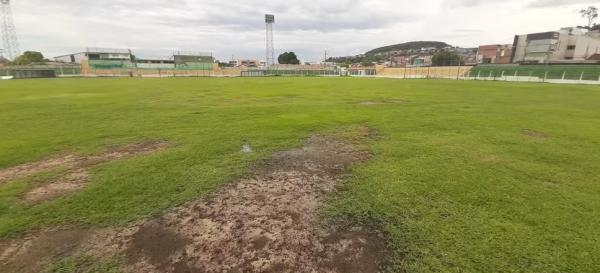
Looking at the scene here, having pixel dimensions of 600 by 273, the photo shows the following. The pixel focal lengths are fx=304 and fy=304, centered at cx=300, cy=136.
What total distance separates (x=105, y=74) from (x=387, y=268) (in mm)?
73730

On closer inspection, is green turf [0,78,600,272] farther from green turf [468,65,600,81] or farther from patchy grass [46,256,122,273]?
green turf [468,65,600,81]

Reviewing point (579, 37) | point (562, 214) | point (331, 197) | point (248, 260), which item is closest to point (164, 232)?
point (248, 260)

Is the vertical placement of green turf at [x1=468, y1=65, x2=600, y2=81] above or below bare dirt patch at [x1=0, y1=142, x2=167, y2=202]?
above

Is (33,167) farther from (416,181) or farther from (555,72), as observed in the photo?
(555,72)

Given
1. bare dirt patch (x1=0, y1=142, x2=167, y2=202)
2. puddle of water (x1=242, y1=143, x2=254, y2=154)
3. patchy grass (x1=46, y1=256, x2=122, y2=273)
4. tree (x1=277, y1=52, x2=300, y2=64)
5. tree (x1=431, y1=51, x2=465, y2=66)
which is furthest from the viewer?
tree (x1=277, y1=52, x2=300, y2=64)

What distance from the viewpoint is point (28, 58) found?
90.8m

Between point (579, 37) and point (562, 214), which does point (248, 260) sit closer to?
point (562, 214)

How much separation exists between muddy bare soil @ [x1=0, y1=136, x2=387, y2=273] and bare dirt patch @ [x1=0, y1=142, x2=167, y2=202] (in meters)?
1.43

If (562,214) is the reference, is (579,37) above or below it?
above

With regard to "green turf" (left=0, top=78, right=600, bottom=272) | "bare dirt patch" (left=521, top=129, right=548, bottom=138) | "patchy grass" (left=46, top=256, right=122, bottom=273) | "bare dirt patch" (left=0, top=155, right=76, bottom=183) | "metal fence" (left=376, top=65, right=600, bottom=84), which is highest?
"metal fence" (left=376, top=65, right=600, bottom=84)

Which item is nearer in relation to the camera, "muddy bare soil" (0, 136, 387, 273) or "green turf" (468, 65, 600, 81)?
"muddy bare soil" (0, 136, 387, 273)

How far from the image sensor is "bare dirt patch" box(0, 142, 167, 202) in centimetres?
454

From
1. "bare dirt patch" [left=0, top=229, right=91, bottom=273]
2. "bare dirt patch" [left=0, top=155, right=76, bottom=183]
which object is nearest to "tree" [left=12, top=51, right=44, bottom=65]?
"bare dirt patch" [left=0, top=155, right=76, bottom=183]

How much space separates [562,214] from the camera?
3736 mm
